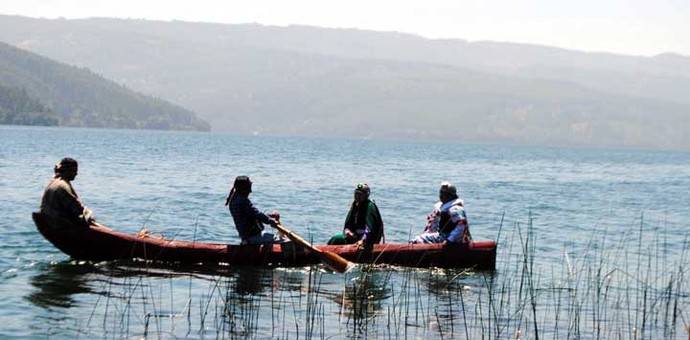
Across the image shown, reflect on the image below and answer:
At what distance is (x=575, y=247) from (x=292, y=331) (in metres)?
14.4

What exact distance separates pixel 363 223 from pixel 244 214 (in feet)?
8.14

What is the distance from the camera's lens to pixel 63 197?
695 inches

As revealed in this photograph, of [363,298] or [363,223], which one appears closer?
[363,298]

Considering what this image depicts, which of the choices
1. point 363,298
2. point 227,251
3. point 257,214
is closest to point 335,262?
point 257,214

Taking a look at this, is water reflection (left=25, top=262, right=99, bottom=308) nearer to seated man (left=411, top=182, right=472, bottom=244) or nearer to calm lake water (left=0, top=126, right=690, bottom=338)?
calm lake water (left=0, top=126, right=690, bottom=338)

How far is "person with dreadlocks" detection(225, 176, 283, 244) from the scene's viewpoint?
59.9ft

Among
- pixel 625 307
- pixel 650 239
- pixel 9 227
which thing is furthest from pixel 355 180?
pixel 625 307

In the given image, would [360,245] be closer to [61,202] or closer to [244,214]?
[244,214]

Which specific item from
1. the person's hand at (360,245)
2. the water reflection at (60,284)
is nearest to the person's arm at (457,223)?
the person's hand at (360,245)

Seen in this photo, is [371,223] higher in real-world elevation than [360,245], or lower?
higher

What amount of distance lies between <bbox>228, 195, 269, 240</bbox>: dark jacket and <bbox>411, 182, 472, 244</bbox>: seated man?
3.29m

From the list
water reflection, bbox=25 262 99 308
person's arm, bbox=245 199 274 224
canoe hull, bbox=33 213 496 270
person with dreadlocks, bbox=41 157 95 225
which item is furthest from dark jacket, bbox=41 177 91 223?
person's arm, bbox=245 199 274 224

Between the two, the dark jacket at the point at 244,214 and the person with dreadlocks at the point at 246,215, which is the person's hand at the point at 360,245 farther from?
the dark jacket at the point at 244,214

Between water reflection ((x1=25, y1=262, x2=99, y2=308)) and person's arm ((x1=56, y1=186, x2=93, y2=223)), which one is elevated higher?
person's arm ((x1=56, y1=186, x2=93, y2=223))
